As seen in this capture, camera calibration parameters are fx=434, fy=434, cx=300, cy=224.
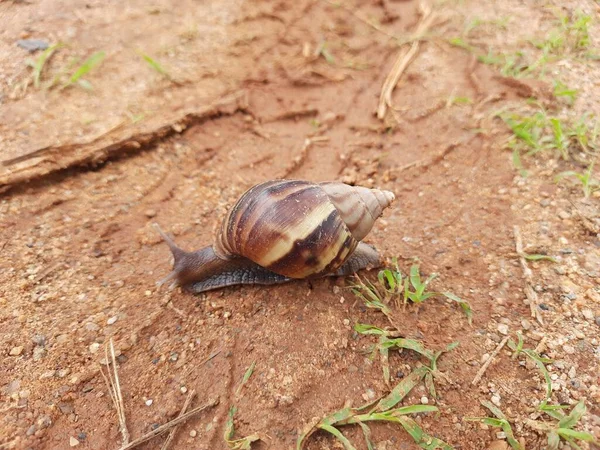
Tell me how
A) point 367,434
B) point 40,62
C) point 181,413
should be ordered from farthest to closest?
point 40,62 < point 181,413 < point 367,434

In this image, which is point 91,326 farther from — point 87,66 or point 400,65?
point 400,65

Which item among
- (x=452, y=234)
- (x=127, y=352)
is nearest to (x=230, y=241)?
(x=127, y=352)

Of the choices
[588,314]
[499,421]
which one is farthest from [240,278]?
[588,314]

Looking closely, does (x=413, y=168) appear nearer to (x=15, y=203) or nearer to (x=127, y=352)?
(x=127, y=352)

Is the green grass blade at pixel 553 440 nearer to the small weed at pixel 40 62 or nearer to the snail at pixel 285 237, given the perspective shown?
the snail at pixel 285 237

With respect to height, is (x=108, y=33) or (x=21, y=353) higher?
(x=108, y=33)
